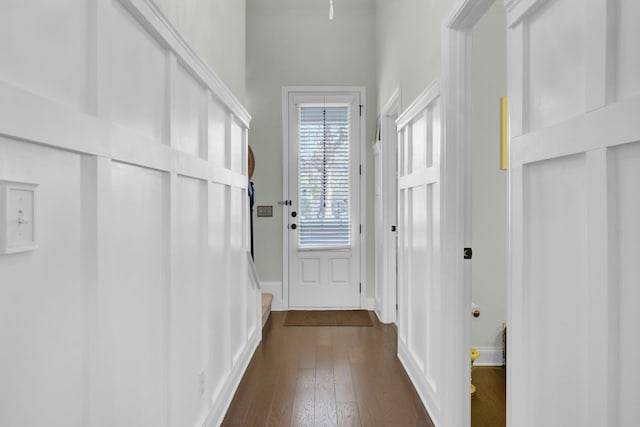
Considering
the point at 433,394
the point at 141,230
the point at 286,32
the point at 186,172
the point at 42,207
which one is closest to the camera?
the point at 42,207

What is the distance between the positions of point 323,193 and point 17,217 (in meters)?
4.16

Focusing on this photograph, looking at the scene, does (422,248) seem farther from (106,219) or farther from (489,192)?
(106,219)

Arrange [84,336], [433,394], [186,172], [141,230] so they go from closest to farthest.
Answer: [84,336], [141,230], [186,172], [433,394]

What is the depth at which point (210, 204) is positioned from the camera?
7.30 feet

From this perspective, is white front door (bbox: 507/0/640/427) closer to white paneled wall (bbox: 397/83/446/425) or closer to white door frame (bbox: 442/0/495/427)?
white door frame (bbox: 442/0/495/427)

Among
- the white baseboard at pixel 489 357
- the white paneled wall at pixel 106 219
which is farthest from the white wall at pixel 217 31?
the white baseboard at pixel 489 357

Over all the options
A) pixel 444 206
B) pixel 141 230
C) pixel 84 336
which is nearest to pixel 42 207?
pixel 84 336

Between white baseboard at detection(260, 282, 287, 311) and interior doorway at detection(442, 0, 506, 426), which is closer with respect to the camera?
interior doorway at detection(442, 0, 506, 426)

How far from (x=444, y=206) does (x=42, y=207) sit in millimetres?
1730

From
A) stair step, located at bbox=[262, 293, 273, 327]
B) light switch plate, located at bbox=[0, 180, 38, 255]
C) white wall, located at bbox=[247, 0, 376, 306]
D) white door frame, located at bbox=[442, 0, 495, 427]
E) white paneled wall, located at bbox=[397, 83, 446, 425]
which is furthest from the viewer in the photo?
white wall, located at bbox=[247, 0, 376, 306]

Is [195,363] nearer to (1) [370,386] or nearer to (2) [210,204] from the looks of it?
(2) [210,204]

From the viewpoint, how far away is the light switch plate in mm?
723

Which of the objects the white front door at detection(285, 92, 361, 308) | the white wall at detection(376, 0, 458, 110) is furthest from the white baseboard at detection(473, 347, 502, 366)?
the white front door at detection(285, 92, 361, 308)

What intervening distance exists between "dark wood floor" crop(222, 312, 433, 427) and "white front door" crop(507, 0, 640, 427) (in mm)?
1267
